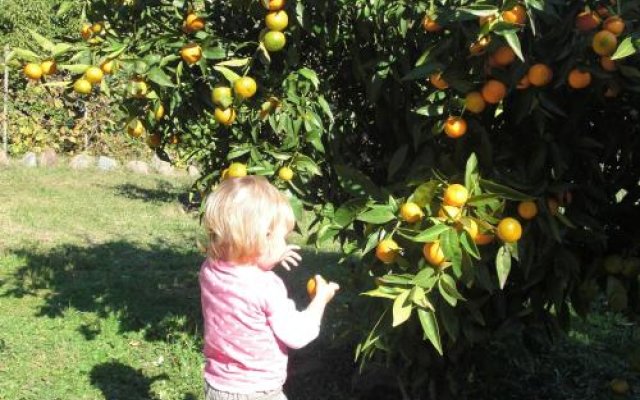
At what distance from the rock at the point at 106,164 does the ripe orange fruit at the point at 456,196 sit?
33.9 feet

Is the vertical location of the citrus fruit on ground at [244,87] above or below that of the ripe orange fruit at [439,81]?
below

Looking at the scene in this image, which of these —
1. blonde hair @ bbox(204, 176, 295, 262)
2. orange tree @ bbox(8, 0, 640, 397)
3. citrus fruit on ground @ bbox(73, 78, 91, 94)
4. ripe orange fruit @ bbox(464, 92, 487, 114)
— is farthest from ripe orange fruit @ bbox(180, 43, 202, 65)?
ripe orange fruit @ bbox(464, 92, 487, 114)

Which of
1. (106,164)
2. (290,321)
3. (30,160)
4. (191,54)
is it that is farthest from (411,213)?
(106,164)

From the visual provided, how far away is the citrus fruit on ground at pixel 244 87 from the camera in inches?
94.2

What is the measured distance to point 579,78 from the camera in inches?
76.1

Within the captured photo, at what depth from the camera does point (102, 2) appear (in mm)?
3035

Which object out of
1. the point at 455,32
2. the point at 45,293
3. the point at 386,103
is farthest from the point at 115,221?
the point at 455,32

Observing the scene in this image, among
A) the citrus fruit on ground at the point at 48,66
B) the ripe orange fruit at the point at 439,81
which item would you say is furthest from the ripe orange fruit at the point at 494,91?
the citrus fruit on ground at the point at 48,66

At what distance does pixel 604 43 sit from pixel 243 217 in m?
0.99

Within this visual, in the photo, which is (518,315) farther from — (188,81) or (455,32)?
(188,81)

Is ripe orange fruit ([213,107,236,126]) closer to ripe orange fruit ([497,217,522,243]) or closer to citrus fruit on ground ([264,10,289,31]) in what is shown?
citrus fruit on ground ([264,10,289,31])

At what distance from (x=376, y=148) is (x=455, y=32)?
1.04m

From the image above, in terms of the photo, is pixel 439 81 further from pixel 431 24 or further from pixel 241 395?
pixel 241 395

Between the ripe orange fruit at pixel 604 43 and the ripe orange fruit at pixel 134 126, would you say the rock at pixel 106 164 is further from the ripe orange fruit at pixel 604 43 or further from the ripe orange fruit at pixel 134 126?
the ripe orange fruit at pixel 604 43
